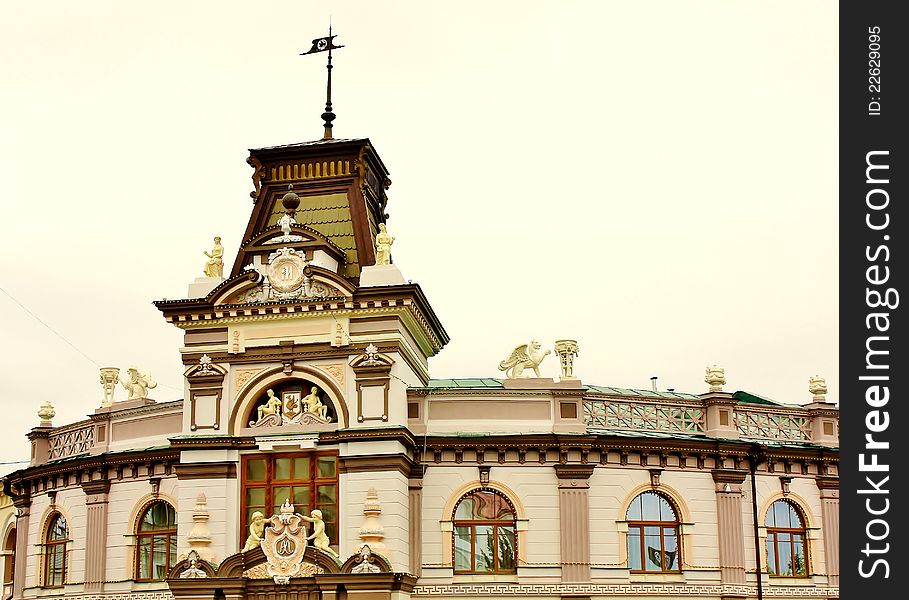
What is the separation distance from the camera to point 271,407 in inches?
1510

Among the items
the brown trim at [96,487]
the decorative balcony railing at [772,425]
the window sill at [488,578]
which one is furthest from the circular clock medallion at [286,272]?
the decorative balcony railing at [772,425]

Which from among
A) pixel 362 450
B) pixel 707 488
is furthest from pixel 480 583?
pixel 707 488

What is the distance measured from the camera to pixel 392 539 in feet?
120

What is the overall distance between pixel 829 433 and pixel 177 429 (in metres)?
21.7

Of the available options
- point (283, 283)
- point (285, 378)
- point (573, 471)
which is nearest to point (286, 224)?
point (283, 283)

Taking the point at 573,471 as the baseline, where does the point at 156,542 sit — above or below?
below

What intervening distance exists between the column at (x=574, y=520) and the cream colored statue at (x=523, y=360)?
341 cm

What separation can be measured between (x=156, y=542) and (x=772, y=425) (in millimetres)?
20549

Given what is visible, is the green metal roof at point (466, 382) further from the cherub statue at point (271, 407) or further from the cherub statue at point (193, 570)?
the cherub statue at point (193, 570)

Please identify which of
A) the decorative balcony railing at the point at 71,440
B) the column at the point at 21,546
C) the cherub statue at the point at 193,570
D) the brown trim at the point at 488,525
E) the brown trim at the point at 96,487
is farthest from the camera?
the column at the point at 21,546

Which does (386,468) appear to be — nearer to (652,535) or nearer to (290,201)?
(652,535)

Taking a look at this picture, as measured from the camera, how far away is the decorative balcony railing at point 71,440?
43.7 metres

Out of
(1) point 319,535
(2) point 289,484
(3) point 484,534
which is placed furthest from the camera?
(3) point 484,534

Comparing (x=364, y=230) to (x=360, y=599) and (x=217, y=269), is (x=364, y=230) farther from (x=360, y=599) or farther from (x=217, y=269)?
(x=360, y=599)
